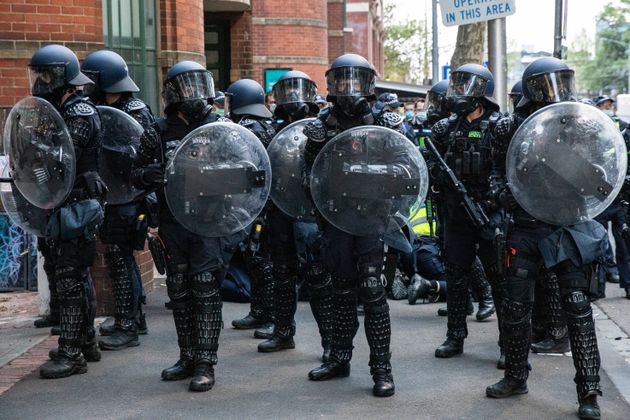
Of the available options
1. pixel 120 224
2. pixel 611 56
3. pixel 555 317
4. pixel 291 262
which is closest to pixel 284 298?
pixel 291 262

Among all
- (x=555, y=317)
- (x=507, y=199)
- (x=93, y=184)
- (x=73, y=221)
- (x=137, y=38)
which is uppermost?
(x=137, y=38)

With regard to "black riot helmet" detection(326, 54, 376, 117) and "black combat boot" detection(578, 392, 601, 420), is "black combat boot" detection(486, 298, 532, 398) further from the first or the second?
"black riot helmet" detection(326, 54, 376, 117)

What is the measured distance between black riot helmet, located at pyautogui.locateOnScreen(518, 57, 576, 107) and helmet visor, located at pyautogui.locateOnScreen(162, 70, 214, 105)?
203 centimetres

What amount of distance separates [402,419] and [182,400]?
1.39 metres

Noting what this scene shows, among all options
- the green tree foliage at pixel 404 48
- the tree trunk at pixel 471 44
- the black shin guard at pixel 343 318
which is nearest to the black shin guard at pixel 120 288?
the black shin guard at pixel 343 318

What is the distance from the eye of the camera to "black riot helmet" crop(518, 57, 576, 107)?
5.96 meters

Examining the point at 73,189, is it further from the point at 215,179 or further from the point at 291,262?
the point at 291,262

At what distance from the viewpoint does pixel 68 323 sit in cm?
682

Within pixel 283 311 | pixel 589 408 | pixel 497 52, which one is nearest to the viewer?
pixel 589 408

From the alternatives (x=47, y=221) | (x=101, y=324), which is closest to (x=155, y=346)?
(x=101, y=324)

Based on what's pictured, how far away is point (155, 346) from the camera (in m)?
7.91

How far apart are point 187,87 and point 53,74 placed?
0.94 metres

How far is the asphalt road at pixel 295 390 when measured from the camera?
19.6 feet

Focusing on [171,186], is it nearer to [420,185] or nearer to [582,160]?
[420,185]
